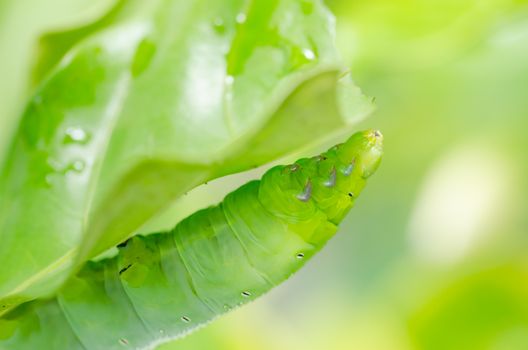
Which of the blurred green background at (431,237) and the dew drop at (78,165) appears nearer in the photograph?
the dew drop at (78,165)

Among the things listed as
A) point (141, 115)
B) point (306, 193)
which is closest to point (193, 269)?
point (306, 193)

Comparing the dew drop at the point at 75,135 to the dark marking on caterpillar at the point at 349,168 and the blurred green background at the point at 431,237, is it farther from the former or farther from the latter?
the blurred green background at the point at 431,237

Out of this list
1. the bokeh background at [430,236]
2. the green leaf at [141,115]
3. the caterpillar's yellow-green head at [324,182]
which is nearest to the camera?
the green leaf at [141,115]

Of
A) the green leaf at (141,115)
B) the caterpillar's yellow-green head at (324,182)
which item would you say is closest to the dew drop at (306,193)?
the caterpillar's yellow-green head at (324,182)

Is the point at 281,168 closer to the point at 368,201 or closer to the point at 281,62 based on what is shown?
the point at 281,62

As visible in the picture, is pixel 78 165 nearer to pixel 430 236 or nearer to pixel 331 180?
pixel 331 180

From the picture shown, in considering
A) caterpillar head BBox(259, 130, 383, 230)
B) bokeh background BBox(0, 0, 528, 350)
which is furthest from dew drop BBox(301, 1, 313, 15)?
bokeh background BBox(0, 0, 528, 350)

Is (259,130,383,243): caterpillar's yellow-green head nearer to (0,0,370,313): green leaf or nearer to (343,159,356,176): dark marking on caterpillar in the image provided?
(343,159,356,176): dark marking on caterpillar
